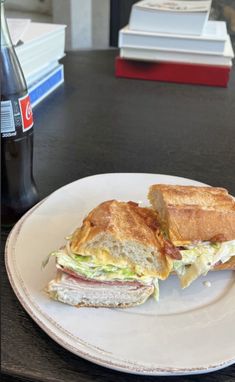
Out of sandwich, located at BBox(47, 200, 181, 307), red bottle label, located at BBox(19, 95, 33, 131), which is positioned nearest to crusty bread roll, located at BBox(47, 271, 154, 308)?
sandwich, located at BBox(47, 200, 181, 307)

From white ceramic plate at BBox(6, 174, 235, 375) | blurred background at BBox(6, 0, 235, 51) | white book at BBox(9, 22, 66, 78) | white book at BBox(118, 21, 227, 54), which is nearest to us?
white ceramic plate at BBox(6, 174, 235, 375)

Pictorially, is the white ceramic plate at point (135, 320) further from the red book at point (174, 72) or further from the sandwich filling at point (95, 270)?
the red book at point (174, 72)

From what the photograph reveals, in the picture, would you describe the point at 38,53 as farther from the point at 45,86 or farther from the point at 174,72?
the point at 174,72

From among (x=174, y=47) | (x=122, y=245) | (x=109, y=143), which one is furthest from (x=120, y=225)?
(x=174, y=47)

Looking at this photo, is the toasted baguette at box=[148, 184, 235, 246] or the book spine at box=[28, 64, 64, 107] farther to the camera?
the book spine at box=[28, 64, 64, 107]

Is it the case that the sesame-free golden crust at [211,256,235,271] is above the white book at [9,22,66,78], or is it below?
below

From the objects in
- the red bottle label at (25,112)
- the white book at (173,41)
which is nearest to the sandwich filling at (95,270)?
the red bottle label at (25,112)

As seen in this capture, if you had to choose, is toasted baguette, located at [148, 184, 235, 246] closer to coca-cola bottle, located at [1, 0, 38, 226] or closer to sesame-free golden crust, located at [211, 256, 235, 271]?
sesame-free golden crust, located at [211, 256, 235, 271]

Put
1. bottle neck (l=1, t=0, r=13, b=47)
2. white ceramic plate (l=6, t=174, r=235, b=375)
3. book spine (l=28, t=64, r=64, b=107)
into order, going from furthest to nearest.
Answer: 1. book spine (l=28, t=64, r=64, b=107)
2. bottle neck (l=1, t=0, r=13, b=47)
3. white ceramic plate (l=6, t=174, r=235, b=375)
